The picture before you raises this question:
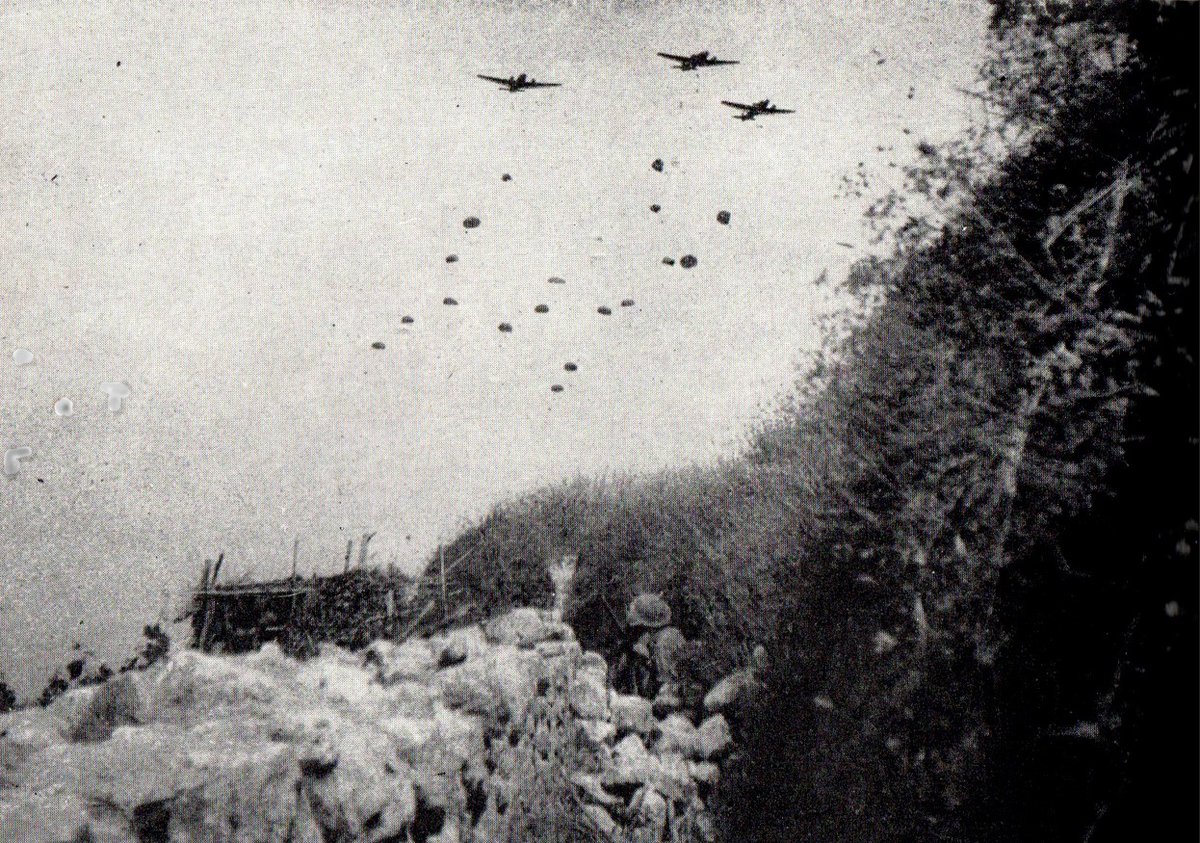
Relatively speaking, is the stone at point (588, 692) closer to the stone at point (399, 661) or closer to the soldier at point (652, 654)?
the soldier at point (652, 654)

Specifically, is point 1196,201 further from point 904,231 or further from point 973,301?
point 904,231

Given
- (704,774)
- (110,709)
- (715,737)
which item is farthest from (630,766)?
(110,709)

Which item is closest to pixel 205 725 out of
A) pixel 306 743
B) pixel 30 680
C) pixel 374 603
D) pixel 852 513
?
pixel 306 743

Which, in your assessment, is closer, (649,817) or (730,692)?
(649,817)

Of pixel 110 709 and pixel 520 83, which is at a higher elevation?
pixel 520 83

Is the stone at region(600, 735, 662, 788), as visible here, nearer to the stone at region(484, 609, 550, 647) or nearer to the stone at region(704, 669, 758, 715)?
the stone at region(704, 669, 758, 715)

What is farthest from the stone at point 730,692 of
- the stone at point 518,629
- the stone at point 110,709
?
the stone at point 110,709

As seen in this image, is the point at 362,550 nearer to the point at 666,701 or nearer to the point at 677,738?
the point at 666,701
